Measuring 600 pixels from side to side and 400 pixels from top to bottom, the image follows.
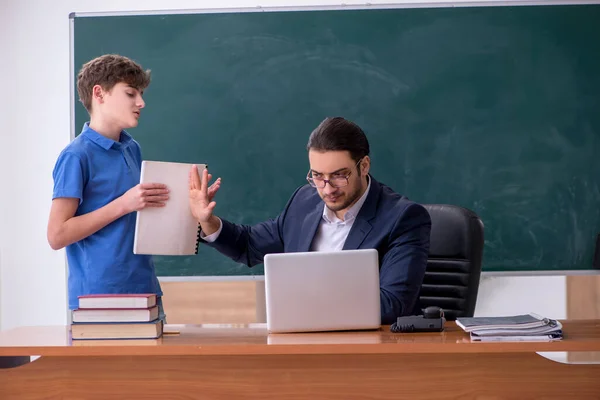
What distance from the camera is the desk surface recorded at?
1.84 m

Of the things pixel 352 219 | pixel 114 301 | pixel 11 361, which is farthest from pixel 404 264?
pixel 11 361

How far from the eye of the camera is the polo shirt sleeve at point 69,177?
239cm

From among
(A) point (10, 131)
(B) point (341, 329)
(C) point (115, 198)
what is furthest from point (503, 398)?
(A) point (10, 131)

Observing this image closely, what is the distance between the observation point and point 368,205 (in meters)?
2.64

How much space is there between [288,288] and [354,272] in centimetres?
17

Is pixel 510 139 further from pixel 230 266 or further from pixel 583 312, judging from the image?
pixel 230 266

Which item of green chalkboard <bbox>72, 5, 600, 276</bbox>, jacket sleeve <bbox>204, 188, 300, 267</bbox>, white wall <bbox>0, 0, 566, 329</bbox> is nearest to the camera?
jacket sleeve <bbox>204, 188, 300, 267</bbox>

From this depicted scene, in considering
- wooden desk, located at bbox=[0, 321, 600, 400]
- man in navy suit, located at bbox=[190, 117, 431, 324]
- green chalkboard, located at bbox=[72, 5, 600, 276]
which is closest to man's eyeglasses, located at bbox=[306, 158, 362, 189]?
man in navy suit, located at bbox=[190, 117, 431, 324]

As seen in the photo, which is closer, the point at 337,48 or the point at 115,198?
the point at 115,198

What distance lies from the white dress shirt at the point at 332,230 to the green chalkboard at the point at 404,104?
112 centimetres

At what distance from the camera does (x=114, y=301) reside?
6.69 feet

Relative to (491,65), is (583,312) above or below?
below

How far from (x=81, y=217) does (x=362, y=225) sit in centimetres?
90

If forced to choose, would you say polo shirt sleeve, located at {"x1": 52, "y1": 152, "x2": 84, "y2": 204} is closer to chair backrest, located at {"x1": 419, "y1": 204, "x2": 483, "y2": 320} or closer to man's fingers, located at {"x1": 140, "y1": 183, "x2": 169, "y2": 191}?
man's fingers, located at {"x1": 140, "y1": 183, "x2": 169, "y2": 191}
